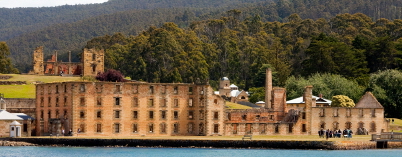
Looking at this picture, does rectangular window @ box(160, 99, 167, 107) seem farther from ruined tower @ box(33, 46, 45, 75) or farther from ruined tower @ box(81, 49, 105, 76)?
ruined tower @ box(33, 46, 45, 75)

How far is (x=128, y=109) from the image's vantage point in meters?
89.6

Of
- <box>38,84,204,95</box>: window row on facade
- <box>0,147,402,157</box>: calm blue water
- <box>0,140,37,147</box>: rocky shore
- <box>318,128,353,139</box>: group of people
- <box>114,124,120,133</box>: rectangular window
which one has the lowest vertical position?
<box>0,147,402,157</box>: calm blue water

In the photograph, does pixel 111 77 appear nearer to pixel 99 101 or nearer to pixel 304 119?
pixel 99 101

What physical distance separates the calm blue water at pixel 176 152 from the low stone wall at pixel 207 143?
3.70ft

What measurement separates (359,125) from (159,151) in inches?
1100

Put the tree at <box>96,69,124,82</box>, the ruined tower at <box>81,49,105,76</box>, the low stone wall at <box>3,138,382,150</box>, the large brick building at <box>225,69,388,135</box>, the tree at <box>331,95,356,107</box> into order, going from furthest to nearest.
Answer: the ruined tower at <box>81,49,105,76</box> < the tree at <box>96,69,124,82</box> < the tree at <box>331,95,356,107</box> < the large brick building at <box>225,69,388,135</box> < the low stone wall at <box>3,138,382,150</box>

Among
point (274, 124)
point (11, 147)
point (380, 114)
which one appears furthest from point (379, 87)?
point (11, 147)

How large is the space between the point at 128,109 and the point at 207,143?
13269 mm

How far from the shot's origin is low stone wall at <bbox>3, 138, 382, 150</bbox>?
7656cm

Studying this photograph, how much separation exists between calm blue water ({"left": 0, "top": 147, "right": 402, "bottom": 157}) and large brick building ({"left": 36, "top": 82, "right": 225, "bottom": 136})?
8376 mm

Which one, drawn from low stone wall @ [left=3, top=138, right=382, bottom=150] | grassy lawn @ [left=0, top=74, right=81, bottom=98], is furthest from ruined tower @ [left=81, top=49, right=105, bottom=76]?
low stone wall @ [left=3, top=138, right=382, bottom=150]

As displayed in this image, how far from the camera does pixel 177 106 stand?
9175cm

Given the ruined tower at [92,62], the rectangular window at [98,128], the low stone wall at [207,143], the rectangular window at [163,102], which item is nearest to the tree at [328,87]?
the ruined tower at [92,62]

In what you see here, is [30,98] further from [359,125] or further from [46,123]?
[359,125]
